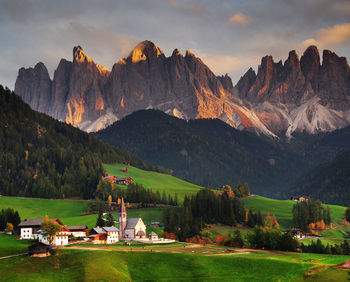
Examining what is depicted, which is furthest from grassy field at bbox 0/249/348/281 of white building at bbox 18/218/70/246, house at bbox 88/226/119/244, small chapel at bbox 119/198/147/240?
small chapel at bbox 119/198/147/240

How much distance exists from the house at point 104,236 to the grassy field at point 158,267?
22765 millimetres

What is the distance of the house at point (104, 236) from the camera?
133 m

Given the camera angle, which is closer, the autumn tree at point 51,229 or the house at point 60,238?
the autumn tree at point 51,229

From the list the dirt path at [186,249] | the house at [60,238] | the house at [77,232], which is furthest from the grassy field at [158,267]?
the house at [77,232]

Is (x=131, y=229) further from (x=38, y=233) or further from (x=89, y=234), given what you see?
(x=38, y=233)

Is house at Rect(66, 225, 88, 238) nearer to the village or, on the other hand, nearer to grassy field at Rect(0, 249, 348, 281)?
the village

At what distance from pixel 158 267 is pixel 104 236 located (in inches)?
1373

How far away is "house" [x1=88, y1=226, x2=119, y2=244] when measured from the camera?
436ft

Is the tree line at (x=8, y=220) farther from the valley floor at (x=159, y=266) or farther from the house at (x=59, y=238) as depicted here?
the valley floor at (x=159, y=266)

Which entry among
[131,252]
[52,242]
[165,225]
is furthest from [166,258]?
[165,225]

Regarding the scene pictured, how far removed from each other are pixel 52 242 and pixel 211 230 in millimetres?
79706

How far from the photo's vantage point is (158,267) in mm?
103000

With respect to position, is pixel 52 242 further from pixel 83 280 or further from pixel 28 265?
pixel 83 280

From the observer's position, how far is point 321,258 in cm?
11912
